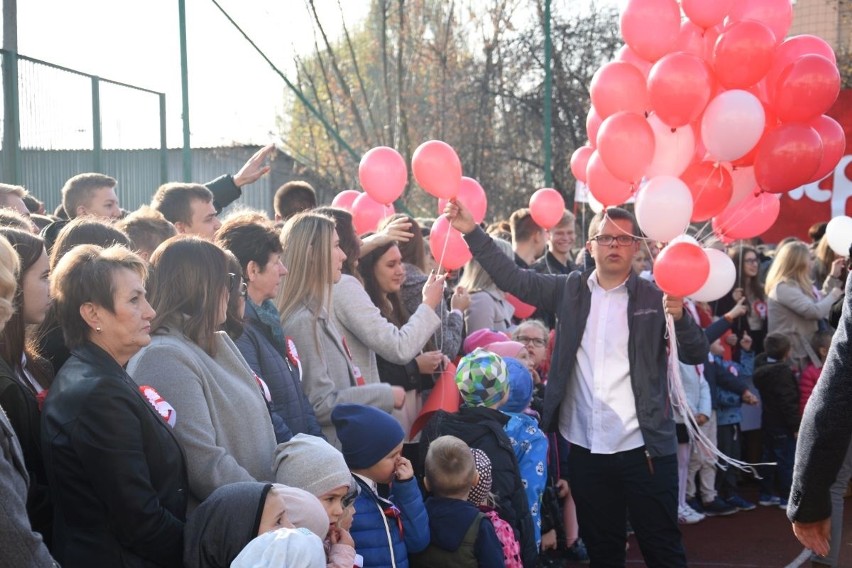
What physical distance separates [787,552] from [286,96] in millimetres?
12455

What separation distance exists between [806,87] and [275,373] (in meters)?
3.41

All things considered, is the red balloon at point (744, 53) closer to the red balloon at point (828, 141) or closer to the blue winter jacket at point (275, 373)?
the red balloon at point (828, 141)

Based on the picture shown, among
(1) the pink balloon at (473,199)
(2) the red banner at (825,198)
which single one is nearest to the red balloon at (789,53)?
(1) the pink balloon at (473,199)

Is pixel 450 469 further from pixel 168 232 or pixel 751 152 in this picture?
pixel 751 152

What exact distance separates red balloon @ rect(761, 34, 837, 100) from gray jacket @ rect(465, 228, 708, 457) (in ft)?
5.11

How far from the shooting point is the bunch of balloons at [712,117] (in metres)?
5.15

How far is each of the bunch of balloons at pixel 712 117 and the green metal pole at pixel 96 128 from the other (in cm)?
408

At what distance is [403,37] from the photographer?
14102mm

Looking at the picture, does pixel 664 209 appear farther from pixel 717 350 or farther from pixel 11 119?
pixel 11 119

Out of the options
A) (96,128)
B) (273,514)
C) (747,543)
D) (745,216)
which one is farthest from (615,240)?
(96,128)

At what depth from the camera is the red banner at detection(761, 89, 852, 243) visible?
44.4 feet

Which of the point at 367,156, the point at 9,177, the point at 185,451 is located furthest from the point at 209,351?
the point at 9,177

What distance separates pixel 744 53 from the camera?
5.31 m

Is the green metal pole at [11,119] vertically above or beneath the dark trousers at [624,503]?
above
